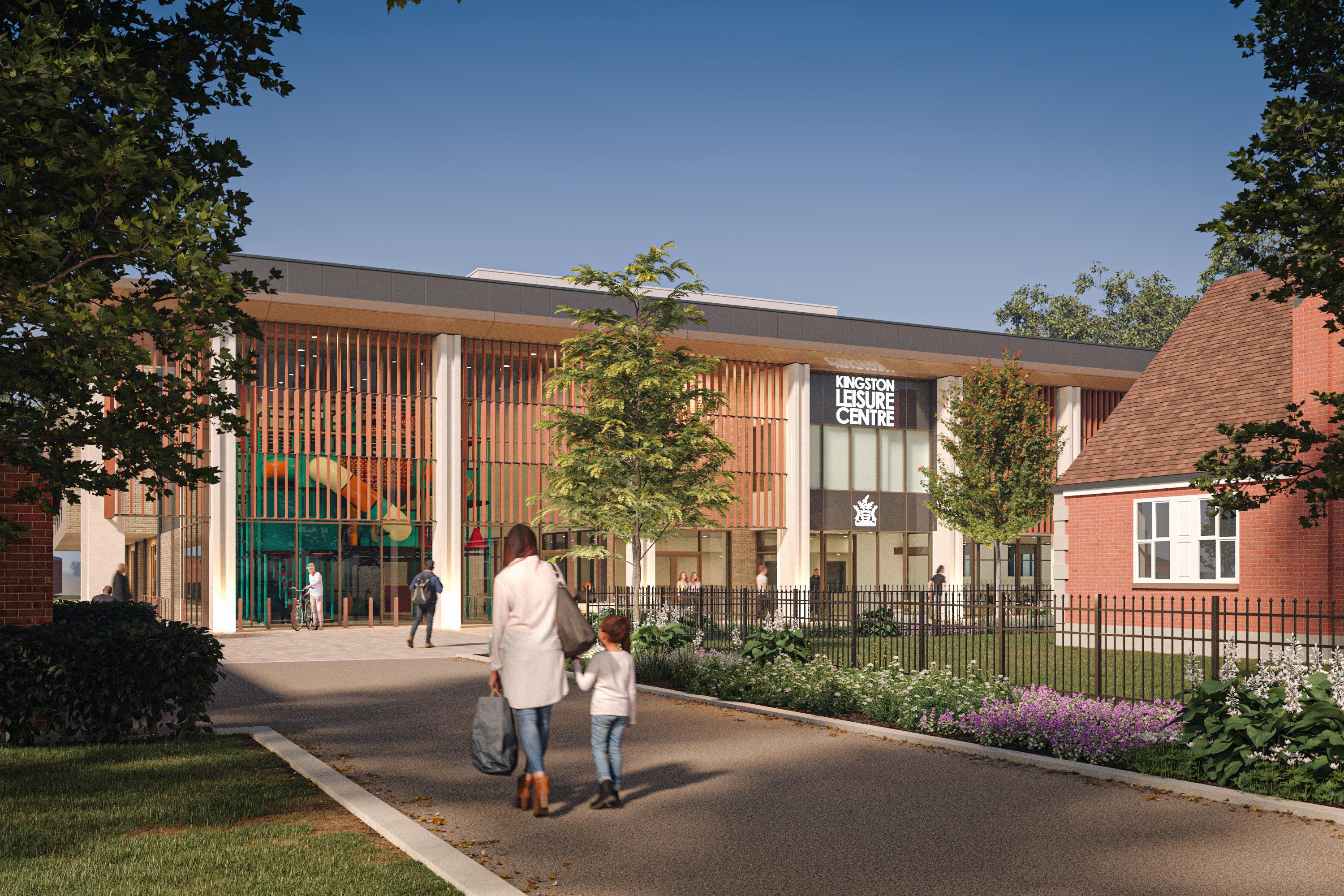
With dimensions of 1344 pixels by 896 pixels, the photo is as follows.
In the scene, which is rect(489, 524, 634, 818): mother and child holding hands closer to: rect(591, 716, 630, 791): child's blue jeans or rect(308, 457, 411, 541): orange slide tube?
rect(591, 716, 630, 791): child's blue jeans

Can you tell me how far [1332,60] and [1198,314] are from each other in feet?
59.8

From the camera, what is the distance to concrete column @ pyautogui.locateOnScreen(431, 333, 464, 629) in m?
35.6

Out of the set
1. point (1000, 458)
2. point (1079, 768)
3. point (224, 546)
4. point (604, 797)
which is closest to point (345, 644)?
point (224, 546)

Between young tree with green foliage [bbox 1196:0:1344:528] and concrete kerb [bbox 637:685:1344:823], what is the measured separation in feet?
8.60

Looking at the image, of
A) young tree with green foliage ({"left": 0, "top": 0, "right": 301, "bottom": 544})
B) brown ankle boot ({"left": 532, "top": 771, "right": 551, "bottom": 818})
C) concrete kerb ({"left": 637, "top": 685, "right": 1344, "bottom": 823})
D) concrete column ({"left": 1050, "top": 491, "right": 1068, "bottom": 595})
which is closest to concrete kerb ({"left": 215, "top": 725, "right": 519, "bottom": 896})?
brown ankle boot ({"left": 532, "top": 771, "right": 551, "bottom": 818})

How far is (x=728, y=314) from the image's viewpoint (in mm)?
38656

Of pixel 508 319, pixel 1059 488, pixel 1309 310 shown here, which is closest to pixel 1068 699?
pixel 1309 310

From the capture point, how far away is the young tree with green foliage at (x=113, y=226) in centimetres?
671

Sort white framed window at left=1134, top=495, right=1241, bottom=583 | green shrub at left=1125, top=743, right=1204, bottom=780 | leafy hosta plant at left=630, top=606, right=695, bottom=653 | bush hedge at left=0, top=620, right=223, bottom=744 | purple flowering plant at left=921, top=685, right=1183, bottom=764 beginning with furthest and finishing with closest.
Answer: white framed window at left=1134, top=495, right=1241, bottom=583 → leafy hosta plant at left=630, top=606, right=695, bottom=653 → bush hedge at left=0, top=620, right=223, bottom=744 → purple flowering plant at left=921, top=685, right=1183, bottom=764 → green shrub at left=1125, top=743, right=1204, bottom=780

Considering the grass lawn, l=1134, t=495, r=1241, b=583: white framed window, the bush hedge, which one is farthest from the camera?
l=1134, t=495, r=1241, b=583: white framed window

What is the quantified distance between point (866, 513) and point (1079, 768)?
112 ft

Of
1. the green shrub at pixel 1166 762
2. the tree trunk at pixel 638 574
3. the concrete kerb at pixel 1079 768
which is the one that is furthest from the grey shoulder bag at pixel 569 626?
the tree trunk at pixel 638 574

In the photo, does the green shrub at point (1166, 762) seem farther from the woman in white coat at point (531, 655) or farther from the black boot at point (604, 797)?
the woman in white coat at point (531, 655)

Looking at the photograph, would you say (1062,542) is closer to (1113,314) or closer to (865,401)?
(865,401)
